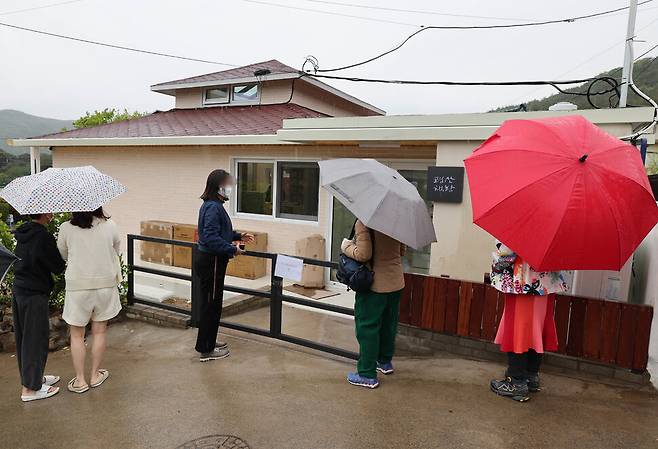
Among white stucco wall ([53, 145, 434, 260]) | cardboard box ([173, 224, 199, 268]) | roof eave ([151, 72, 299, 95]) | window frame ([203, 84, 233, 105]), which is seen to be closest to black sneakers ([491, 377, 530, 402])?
white stucco wall ([53, 145, 434, 260])

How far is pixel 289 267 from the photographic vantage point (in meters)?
4.61

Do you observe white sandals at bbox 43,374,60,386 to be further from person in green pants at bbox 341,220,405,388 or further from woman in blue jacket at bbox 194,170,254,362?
person in green pants at bbox 341,220,405,388

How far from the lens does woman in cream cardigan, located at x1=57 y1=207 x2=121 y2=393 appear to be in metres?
3.61

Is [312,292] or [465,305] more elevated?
[465,305]

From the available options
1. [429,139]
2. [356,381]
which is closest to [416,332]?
[356,381]

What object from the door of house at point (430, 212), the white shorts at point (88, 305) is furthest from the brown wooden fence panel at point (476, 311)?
the white shorts at point (88, 305)

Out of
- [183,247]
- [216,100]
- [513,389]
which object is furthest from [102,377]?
[216,100]

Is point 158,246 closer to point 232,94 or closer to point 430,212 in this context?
point 232,94

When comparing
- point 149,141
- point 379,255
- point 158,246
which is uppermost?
point 149,141

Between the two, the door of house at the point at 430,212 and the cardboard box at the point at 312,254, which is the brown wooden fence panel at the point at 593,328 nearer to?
the door of house at the point at 430,212

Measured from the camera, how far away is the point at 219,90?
12641mm

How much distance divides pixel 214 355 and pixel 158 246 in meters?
5.25

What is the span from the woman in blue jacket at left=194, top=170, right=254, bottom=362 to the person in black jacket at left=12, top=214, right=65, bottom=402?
117 centimetres

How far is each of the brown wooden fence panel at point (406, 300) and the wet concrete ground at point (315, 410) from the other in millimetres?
437
